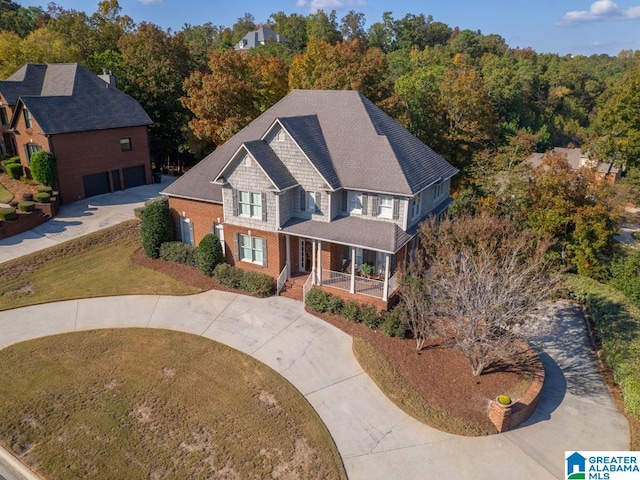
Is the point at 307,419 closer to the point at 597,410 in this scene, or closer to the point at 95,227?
the point at 597,410

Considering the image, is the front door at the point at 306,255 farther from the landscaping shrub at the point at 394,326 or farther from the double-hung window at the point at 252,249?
the landscaping shrub at the point at 394,326

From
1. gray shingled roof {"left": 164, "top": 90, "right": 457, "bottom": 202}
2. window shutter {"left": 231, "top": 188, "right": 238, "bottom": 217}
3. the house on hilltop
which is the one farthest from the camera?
the house on hilltop

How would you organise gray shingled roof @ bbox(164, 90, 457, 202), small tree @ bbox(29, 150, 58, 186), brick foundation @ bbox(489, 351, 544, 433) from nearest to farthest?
brick foundation @ bbox(489, 351, 544, 433)
gray shingled roof @ bbox(164, 90, 457, 202)
small tree @ bbox(29, 150, 58, 186)

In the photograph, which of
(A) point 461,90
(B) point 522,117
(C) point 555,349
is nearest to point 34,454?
(C) point 555,349

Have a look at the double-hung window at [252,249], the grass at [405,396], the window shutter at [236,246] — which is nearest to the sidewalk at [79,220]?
the window shutter at [236,246]

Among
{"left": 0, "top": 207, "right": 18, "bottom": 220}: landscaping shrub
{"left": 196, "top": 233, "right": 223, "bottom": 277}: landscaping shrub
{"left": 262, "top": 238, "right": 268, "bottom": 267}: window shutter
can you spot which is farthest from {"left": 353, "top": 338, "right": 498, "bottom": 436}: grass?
{"left": 0, "top": 207, "right": 18, "bottom": 220}: landscaping shrub

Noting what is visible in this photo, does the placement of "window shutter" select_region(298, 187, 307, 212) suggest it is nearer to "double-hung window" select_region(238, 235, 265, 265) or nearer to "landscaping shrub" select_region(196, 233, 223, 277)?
"double-hung window" select_region(238, 235, 265, 265)
